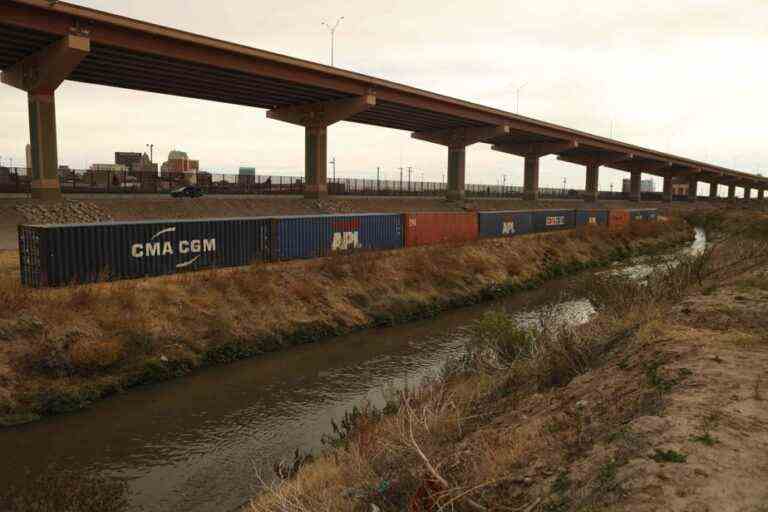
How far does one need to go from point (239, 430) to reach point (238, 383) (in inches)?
128

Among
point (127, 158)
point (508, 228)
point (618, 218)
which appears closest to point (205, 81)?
point (508, 228)

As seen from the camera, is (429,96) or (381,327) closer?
(381,327)

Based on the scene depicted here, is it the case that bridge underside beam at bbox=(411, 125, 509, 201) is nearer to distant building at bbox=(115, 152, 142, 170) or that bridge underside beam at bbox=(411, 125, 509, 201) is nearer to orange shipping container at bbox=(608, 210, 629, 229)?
orange shipping container at bbox=(608, 210, 629, 229)

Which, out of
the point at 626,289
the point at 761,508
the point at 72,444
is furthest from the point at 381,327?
the point at 761,508

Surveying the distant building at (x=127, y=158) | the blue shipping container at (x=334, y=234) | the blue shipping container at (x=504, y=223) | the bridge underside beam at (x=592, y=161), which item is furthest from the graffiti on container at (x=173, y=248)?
the distant building at (x=127, y=158)

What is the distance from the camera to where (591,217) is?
2308 inches

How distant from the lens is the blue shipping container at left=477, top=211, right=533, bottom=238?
1628 inches

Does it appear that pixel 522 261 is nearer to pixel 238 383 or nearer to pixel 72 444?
pixel 238 383

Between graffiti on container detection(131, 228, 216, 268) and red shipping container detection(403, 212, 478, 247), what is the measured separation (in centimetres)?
1398

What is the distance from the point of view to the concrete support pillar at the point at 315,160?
50406 mm

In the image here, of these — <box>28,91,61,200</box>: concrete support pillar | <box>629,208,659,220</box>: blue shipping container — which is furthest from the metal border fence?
<box>629,208,659,220</box>: blue shipping container

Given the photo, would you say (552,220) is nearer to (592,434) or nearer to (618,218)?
(618,218)

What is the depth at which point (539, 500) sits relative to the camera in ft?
18.6

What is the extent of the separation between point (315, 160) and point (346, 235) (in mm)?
23109
